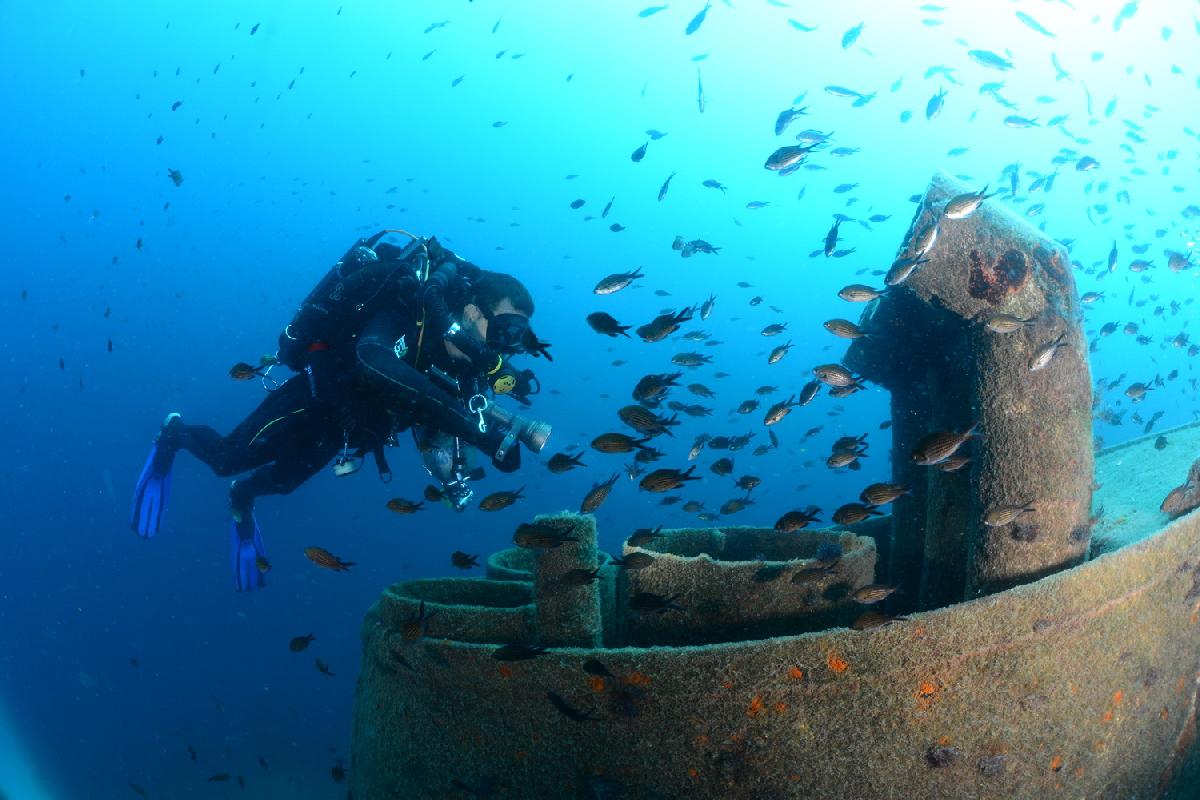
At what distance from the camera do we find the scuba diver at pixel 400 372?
598 cm

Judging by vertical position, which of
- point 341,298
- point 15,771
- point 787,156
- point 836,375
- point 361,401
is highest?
point 787,156

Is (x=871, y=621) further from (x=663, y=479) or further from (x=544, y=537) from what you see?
(x=663, y=479)

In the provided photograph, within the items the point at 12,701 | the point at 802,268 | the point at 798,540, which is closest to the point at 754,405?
the point at 798,540

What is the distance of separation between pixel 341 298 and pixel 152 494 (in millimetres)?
5109

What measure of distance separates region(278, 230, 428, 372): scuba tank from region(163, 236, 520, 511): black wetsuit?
5cm

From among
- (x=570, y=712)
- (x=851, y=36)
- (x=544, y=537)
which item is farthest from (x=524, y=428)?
(x=851, y=36)

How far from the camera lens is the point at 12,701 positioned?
29.6 m

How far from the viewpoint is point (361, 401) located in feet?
23.9

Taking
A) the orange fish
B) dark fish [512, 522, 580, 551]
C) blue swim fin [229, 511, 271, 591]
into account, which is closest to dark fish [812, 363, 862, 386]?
dark fish [512, 522, 580, 551]

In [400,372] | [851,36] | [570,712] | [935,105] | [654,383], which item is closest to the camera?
[570,712]

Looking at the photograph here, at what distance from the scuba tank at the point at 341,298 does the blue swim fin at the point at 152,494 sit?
3549mm

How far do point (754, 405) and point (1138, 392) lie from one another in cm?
544

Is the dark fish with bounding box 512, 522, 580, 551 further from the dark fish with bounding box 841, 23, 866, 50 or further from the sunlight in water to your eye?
the sunlight in water

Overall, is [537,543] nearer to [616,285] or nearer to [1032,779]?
[1032,779]
